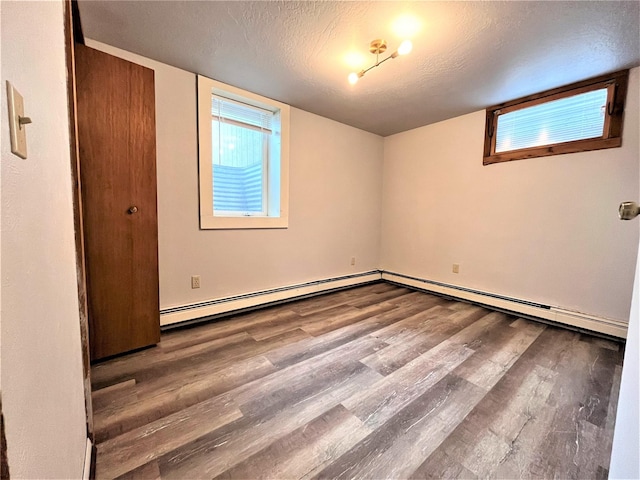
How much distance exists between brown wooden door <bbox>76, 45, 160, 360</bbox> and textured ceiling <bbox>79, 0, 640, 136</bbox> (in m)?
0.39

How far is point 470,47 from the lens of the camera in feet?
6.05

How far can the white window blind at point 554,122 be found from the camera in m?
2.28

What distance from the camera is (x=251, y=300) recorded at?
2.73 meters

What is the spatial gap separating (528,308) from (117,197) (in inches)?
145

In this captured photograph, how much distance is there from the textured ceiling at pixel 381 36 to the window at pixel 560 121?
0.44 ft

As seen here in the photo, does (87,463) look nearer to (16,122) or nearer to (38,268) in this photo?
(38,268)

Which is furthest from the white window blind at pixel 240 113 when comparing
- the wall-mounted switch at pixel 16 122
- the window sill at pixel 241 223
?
the wall-mounted switch at pixel 16 122

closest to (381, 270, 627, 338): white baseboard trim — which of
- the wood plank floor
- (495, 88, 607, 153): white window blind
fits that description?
the wood plank floor

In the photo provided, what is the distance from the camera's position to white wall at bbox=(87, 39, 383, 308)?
224cm

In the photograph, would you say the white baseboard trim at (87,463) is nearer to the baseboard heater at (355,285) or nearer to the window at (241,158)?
the baseboard heater at (355,285)

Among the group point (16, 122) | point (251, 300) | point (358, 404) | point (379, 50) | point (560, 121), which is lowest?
point (358, 404)

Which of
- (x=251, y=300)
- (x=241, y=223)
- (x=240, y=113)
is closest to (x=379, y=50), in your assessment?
(x=240, y=113)

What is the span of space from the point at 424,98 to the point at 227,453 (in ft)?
10.3

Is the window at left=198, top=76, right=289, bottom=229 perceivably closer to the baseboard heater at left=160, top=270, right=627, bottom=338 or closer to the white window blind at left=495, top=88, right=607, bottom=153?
the baseboard heater at left=160, top=270, right=627, bottom=338
